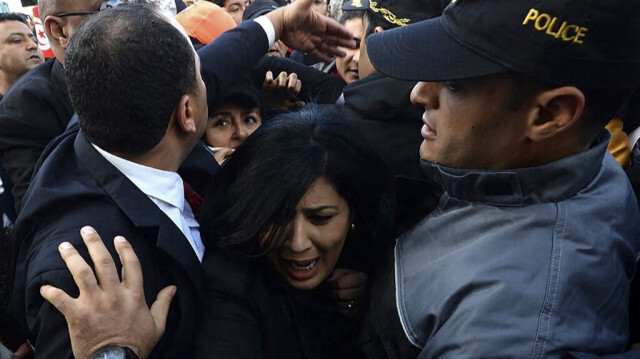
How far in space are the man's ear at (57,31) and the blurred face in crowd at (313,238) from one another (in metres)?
1.61

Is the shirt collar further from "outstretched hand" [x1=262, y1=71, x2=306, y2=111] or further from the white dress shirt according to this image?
"outstretched hand" [x1=262, y1=71, x2=306, y2=111]

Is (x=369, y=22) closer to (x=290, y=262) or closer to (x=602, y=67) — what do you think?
(x=290, y=262)

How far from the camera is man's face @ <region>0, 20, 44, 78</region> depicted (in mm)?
4457

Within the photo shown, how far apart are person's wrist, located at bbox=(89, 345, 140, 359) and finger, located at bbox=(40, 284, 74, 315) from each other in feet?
0.43

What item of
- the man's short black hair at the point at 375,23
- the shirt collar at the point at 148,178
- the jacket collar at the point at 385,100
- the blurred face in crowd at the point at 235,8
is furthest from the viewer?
the blurred face in crowd at the point at 235,8

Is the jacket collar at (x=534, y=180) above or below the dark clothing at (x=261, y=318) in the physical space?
above

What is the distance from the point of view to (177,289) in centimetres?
154

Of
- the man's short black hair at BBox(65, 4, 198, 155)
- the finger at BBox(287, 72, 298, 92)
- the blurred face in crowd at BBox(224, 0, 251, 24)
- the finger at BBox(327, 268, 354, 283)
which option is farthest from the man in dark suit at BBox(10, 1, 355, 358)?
the blurred face in crowd at BBox(224, 0, 251, 24)

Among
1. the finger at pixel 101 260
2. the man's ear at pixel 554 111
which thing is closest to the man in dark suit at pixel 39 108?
the finger at pixel 101 260

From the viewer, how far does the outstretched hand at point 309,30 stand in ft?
8.84

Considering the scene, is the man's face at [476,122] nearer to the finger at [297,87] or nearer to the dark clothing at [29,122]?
Answer: the finger at [297,87]

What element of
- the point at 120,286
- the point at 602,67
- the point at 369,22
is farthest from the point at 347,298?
the point at 369,22

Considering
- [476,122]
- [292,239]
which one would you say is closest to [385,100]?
[292,239]

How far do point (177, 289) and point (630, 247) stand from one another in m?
1.22
